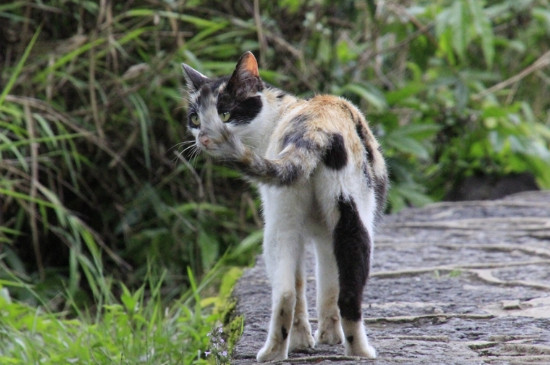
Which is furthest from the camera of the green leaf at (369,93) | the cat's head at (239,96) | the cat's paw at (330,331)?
the green leaf at (369,93)

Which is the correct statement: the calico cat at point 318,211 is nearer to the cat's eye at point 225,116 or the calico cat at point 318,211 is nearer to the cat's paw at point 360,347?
the cat's paw at point 360,347

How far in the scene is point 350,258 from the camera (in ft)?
8.41

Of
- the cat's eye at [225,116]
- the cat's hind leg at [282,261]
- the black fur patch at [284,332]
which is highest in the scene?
the cat's eye at [225,116]

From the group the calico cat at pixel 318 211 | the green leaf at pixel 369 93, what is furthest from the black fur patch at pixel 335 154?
the green leaf at pixel 369 93

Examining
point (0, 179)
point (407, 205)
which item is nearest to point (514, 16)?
point (407, 205)

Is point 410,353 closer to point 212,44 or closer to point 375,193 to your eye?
point 375,193

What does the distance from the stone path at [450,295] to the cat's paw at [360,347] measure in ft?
0.14

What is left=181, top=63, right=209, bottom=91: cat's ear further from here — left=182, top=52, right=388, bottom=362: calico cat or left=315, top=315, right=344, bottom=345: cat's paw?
left=315, top=315, right=344, bottom=345: cat's paw

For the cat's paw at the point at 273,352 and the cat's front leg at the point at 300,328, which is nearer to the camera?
the cat's paw at the point at 273,352

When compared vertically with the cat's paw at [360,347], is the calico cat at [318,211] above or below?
above

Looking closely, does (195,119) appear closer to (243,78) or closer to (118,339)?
(243,78)

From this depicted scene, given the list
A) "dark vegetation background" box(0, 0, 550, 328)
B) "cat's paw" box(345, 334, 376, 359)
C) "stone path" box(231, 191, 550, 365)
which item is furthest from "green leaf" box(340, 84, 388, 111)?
"cat's paw" box(345, 334, 376, 359)

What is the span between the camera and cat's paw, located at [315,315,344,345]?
9.61ft

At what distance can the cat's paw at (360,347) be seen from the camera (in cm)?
258
